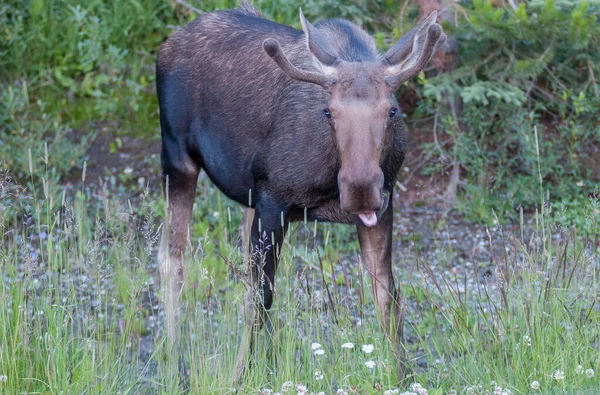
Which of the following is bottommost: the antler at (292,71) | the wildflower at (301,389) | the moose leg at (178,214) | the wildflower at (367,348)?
the moose leg at (178,214)

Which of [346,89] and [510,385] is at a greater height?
[346,89]

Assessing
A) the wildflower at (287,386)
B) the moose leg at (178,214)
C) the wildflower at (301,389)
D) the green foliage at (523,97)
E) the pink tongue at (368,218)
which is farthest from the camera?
the green foliage at (523,97)

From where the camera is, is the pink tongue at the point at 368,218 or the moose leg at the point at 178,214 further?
the moose leg at the point at 178,214

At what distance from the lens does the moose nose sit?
185 inches

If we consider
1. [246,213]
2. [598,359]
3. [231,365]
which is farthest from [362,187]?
[246,213]

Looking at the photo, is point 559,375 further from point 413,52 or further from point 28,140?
point 28,140

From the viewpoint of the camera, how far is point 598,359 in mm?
4695

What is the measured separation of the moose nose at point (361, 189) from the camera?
4695mm

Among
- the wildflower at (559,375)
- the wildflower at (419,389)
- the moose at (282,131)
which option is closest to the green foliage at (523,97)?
the moose at (282,131)

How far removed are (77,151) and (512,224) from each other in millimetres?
4121

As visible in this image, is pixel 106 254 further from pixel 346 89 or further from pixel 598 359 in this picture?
pixel 598 359

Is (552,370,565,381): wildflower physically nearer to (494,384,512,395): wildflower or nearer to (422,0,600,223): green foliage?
(494,384,512,395): wildflower

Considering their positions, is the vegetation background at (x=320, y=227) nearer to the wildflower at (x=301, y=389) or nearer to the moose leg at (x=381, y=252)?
the moose leg at (x=381, y=252)

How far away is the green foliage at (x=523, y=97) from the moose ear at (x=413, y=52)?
232 cm
